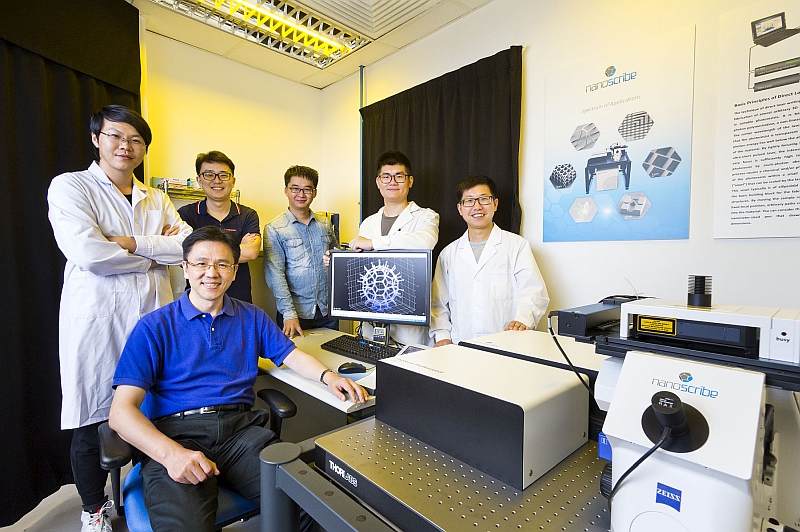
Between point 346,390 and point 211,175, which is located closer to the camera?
point 346,390

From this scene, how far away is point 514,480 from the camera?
26.1 inches

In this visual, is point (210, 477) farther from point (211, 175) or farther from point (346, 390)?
point (211, 175)

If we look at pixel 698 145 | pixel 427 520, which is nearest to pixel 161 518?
pixel 427 520

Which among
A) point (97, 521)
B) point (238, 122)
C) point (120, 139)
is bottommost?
point (97, 521)

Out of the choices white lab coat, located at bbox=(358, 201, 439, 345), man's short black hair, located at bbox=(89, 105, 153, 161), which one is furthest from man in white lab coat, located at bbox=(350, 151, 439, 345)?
man's short black hair, located at bbox=(89, 105, 153, 161)

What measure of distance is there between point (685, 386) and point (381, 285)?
4.60ft

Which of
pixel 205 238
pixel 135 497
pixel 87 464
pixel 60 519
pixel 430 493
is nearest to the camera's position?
pixel 430 493

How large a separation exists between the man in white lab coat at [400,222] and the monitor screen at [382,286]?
21 cm

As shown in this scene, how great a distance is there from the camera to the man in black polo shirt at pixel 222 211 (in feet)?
7.95

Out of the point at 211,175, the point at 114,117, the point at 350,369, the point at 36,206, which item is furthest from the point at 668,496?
the point at 36,206

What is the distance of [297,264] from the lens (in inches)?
98.0

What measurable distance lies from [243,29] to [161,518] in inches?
115

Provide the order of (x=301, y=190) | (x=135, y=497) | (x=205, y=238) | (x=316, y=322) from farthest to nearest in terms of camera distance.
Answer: (x=316, y=322), (x=301, y=190), (x=205, y=238), (x=135, y=497)

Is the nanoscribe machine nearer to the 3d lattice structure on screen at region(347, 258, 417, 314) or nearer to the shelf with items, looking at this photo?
the 3d lattice structure on screen at region(347, 258, 417, 314)
